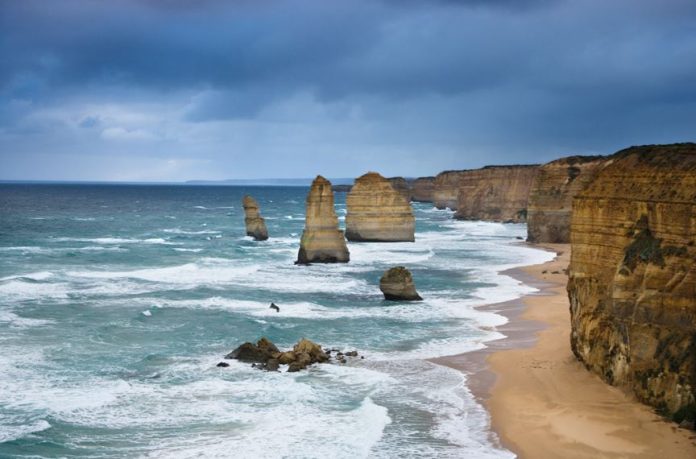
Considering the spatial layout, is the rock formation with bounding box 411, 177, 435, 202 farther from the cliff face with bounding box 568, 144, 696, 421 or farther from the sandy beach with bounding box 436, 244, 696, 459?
the cliff face with bounding box 568, 144, 696, 421

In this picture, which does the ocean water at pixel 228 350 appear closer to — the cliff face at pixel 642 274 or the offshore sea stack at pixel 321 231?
the offshore sea stack at pixel 321 231

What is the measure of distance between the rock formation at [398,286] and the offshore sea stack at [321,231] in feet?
43.3

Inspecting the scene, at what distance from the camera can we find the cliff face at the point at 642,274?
59.3ft

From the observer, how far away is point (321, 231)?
169ft

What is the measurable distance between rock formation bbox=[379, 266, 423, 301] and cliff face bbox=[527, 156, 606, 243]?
2891 cm

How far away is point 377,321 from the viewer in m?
32.7

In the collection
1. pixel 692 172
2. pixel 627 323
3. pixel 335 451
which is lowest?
pixel 335 451

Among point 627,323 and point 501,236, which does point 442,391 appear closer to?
point 627,323

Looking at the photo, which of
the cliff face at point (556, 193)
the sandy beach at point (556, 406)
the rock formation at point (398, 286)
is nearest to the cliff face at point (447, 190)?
the cliff face at point (556, 193)

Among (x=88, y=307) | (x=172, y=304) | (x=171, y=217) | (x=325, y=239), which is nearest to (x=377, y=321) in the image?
(x=172, y=304)

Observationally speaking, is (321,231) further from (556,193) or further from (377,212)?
(556,193)

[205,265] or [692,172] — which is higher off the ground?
[692,172]

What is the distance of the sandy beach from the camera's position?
1695cm

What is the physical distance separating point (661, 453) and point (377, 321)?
17266mm
